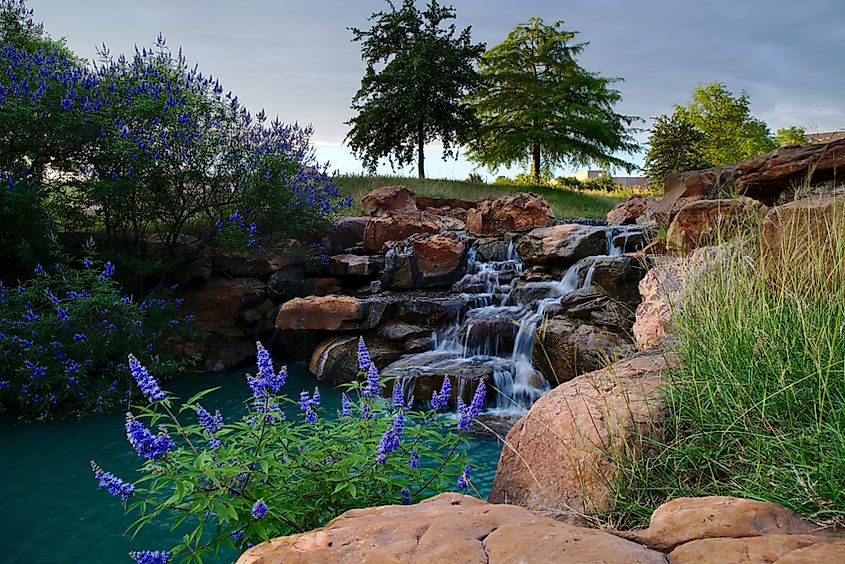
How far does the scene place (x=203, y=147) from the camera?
10.6 m

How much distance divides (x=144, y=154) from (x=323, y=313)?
376 centimetres

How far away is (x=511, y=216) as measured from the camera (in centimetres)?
1386

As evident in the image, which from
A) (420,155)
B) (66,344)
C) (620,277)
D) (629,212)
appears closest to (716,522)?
(620,277)

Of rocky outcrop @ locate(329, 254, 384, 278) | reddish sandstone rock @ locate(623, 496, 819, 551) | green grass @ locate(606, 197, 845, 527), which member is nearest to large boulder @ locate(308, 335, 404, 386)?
rocky outcrop @ locate(329, 254, 384, 278)

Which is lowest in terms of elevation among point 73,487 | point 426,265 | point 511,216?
point 73,487

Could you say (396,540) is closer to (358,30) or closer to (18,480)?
(18,480)

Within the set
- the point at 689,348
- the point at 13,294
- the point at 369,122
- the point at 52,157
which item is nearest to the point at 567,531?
the point at 689,348

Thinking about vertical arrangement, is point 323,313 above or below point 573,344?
above

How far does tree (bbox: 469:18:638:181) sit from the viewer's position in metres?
29.2

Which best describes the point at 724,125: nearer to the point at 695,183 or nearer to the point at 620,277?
the point at 695,183

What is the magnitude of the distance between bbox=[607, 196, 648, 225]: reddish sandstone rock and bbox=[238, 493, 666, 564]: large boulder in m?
14.3

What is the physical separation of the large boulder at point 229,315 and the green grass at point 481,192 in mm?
7363

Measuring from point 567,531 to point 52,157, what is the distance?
417 inches

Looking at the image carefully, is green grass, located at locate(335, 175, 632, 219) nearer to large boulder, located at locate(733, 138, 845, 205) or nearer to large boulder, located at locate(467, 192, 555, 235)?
large boulder, located at locate(467, 192, 555, 235)
